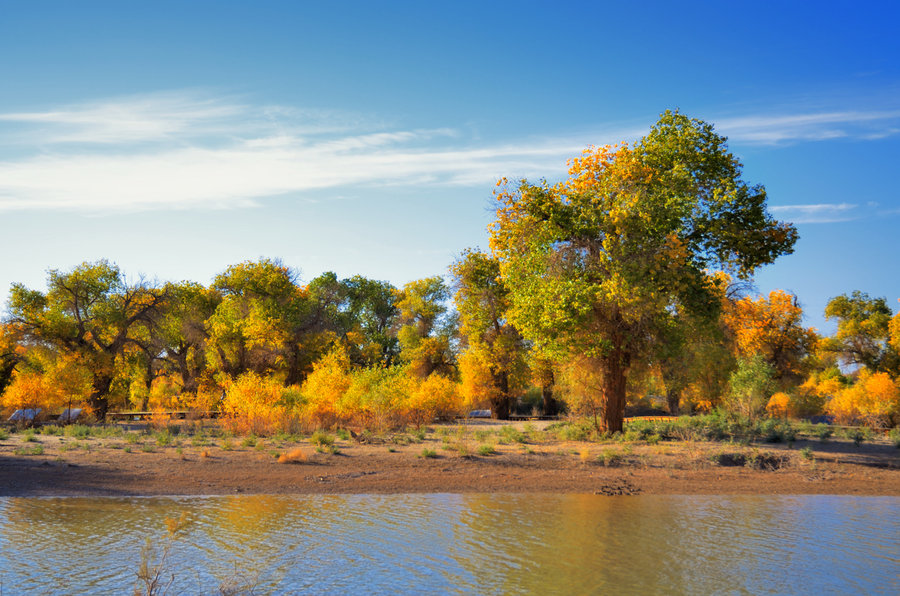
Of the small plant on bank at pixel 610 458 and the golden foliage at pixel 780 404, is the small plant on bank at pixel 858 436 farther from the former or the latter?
the golden foliage at pixel 780 404

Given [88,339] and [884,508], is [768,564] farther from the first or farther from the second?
[88,339]

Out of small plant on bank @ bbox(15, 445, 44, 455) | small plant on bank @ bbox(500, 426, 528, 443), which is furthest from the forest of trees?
small plant on bank @ bbox(15, 445, 44, 455)

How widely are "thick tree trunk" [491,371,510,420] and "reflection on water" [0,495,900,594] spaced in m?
25.6

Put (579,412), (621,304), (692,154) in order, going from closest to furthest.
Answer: (621,304) < (692,154) < (579,412)

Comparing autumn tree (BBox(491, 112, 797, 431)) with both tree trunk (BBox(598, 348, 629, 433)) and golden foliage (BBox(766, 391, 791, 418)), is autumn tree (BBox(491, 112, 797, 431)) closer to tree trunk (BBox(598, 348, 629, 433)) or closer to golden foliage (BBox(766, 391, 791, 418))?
tree trunk (BBox(598, 348, 629, 433))

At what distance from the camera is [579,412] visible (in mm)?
36094

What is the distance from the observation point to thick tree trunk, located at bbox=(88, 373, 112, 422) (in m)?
36.7

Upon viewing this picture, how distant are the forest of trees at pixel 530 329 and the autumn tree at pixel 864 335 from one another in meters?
0.12

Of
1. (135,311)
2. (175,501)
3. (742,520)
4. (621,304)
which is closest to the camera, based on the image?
(742,520)

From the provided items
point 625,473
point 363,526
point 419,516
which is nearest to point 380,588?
point 363,526

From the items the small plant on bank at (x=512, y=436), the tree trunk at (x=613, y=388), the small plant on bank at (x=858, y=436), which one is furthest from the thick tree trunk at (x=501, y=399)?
the small plant on bank at (x=858, y=436)

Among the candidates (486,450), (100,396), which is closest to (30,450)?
(486,450)

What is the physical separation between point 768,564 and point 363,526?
7.62 metres

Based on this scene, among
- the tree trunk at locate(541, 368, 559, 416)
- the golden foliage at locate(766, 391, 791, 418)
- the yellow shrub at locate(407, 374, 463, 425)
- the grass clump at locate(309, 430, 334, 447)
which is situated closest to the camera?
the grass clump at locate(309, 430, 334, 447)
